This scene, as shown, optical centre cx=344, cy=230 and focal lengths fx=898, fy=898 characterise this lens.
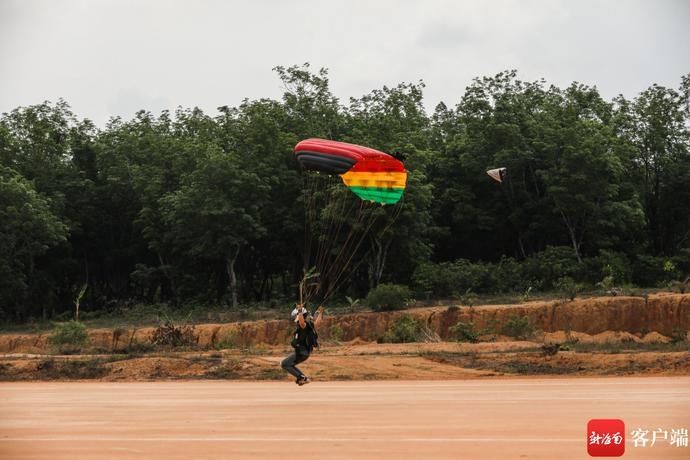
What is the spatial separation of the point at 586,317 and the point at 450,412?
2443cm

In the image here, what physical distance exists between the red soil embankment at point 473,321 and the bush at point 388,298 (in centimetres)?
89

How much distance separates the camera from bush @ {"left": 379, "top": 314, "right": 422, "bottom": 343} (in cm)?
3824

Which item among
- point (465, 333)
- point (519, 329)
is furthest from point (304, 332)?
point (519, 329)

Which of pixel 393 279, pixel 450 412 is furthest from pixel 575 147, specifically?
pixel 450 412

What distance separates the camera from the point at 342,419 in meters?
16.0

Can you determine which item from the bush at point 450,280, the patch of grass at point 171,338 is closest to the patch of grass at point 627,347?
the bush at point 450,280

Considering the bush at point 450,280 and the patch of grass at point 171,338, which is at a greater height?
the bush at point 450,280

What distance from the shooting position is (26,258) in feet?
186

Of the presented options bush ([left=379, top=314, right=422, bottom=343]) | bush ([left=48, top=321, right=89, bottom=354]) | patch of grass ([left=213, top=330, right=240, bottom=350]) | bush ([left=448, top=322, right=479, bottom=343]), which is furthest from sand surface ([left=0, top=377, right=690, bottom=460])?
bush ([left=48, top=321, right=89, bottom=354])

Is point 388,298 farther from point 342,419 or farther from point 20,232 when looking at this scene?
point 342,419

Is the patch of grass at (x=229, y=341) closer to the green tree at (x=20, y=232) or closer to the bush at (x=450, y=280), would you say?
the bush at (x=450, y=280)

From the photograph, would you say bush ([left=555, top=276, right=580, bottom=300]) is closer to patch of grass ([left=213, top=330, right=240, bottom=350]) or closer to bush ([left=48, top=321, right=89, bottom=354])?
patch of grass ([left=213, top=330, right=240, bottom=350])

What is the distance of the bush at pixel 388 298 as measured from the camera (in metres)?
43.8

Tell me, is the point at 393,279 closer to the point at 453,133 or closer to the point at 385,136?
the point at 385,136
